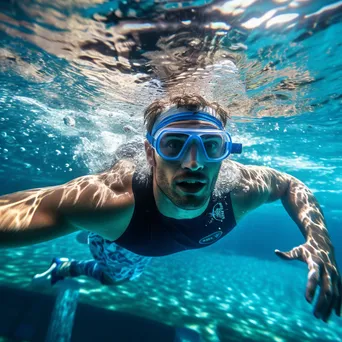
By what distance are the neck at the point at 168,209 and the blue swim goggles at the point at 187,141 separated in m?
0.59

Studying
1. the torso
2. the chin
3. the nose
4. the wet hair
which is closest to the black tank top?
the torso

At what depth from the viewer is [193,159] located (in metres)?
3.35

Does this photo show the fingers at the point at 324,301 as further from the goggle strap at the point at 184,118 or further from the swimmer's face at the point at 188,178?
the goggle strap at the point at 184,118

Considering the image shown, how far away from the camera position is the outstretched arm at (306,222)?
2725mm

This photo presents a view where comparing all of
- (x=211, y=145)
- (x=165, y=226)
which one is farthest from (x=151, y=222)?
(x=211, y=145)

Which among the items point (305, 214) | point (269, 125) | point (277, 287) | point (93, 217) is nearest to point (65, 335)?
point (93, 217)

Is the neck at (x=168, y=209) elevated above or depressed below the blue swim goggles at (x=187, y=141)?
below

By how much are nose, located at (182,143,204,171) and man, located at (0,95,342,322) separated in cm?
1

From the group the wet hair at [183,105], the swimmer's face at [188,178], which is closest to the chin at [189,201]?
the swimmer's face at [188,178]

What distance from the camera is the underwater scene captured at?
491 centimetres

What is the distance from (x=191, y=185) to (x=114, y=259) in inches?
140

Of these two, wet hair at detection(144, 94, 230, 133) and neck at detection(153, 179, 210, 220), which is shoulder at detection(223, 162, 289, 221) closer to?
neck at detection(153, 179, 210, 220)

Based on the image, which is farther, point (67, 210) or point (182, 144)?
point (182, 144)

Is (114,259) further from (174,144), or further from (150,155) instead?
(174,144)
